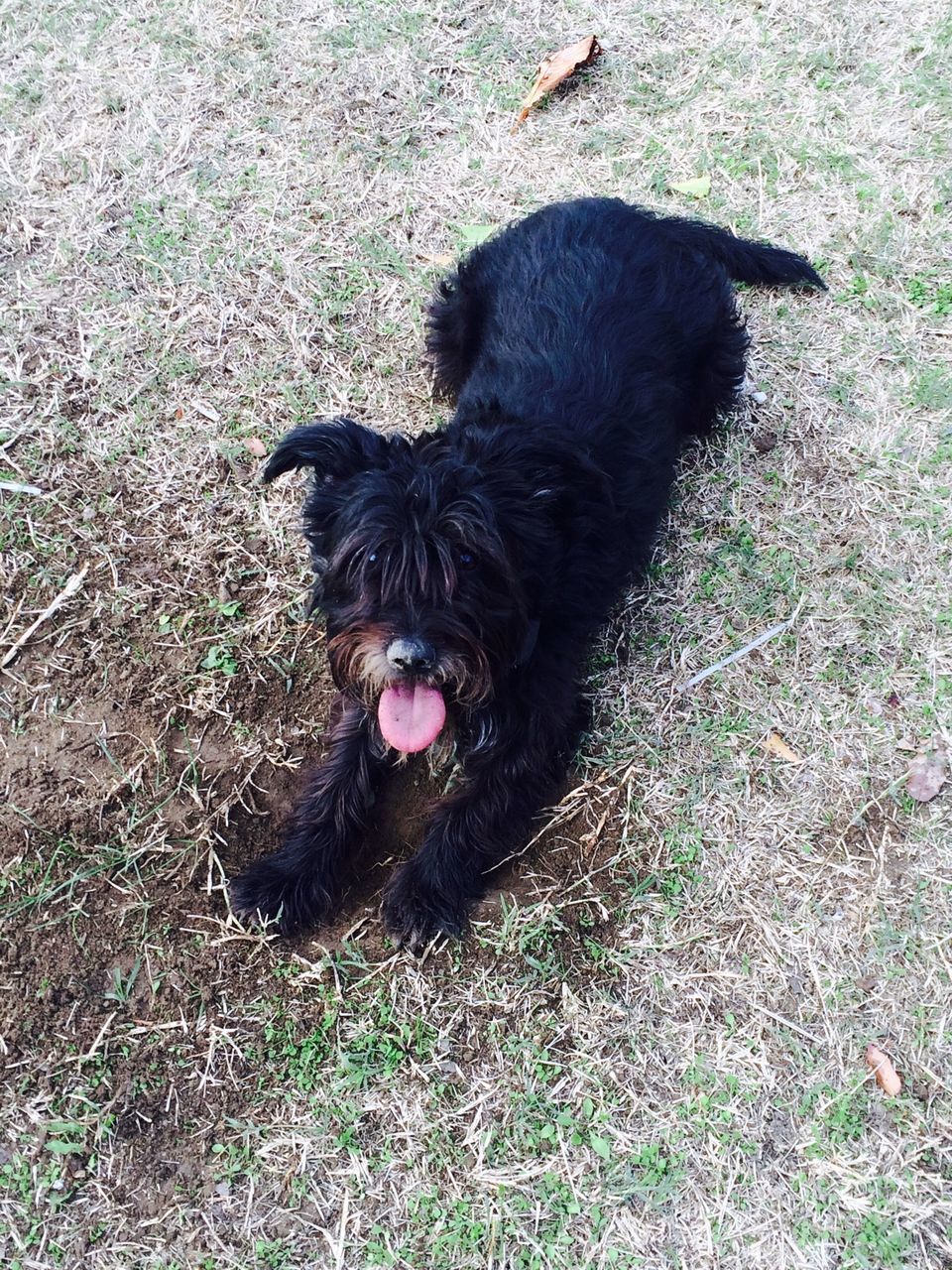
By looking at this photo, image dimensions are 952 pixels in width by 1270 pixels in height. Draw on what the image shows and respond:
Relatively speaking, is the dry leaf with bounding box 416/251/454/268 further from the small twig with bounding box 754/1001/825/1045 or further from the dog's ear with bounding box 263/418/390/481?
the small twig with bounding box 754/1001/825/1045

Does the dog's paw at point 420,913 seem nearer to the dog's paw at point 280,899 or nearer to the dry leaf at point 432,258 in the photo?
the dog's paw at point 280,899

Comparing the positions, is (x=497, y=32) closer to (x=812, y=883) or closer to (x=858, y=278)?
(x=858, y=278)

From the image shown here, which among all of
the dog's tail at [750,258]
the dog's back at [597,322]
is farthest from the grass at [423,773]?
the dog's back at [597,322]

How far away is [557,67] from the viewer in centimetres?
541

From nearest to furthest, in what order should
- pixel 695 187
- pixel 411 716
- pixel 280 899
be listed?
pixel 411 716 < pixel 280 899 < pixel 695 187

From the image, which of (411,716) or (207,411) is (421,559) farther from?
(207,411)

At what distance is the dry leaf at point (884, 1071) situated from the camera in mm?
3266

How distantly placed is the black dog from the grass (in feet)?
0.84

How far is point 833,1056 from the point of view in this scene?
3324 mm

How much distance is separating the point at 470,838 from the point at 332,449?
60.8 inches

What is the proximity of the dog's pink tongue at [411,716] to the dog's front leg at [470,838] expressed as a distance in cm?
38

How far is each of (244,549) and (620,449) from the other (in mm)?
1770

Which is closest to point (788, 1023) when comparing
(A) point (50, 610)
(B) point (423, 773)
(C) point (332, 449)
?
(B) point (423, 773)

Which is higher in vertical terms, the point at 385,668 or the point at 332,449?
the point at 332,449
